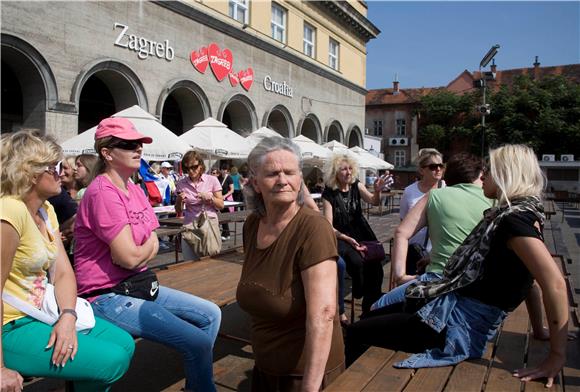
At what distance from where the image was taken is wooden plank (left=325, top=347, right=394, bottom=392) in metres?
2.01

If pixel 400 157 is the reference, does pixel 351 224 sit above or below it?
below

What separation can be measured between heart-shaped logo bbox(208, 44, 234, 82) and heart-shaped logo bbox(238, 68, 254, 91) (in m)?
0.78

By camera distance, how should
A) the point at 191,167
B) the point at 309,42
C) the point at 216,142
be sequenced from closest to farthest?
the point at 191,167 → the point at 216,142 → the point at 309,42

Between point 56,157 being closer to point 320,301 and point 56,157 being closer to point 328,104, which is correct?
point 320,301

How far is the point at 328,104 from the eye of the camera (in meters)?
26.8

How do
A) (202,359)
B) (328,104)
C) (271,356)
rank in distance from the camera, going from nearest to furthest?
(271,356) < (202,359) < (328,104)

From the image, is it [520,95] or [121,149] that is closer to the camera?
[121,149]

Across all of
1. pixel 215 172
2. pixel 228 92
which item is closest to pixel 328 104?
pixel 228 92

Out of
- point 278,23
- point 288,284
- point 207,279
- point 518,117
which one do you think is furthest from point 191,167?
point 518,117

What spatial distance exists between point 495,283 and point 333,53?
2682cm

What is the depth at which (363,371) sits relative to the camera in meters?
2.18

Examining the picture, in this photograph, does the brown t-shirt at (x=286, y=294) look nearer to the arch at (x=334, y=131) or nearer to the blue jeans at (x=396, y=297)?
the blue jeans at (x=396, y=297)

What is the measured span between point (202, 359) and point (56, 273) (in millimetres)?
933

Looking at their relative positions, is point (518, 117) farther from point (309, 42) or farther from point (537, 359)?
point (537, 359)
